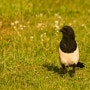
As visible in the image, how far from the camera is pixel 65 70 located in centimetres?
838

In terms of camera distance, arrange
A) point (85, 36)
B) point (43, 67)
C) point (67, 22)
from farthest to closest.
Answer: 1. point (67, 22)
2. point (85, 36)
3. point (43, 67)

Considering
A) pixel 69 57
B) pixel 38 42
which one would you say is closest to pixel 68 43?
pixel 69 57

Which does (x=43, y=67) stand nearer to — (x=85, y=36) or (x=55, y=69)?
(x=55, y=69)

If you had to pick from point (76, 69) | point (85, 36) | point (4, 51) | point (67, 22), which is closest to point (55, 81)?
point (76, 69)

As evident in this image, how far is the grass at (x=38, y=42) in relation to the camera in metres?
7.93

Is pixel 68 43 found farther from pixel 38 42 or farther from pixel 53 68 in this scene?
pixel 38 42

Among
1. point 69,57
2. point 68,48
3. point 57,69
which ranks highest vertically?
point 68,48

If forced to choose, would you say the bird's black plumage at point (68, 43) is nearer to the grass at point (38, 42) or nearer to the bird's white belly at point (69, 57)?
the bird's white belly at point (69, 57)

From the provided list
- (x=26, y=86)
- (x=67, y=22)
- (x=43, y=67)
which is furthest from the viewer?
(x=67, y=22)

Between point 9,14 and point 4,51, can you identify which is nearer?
point 4,51

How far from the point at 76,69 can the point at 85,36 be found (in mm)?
1848

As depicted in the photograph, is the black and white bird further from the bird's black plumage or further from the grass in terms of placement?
the grass

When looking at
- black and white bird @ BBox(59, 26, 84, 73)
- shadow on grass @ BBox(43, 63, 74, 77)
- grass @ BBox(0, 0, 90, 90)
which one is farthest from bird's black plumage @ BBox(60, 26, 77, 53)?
shadow on grass @ BBox(43, 63, 74, 77)

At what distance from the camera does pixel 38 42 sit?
9969 mm
